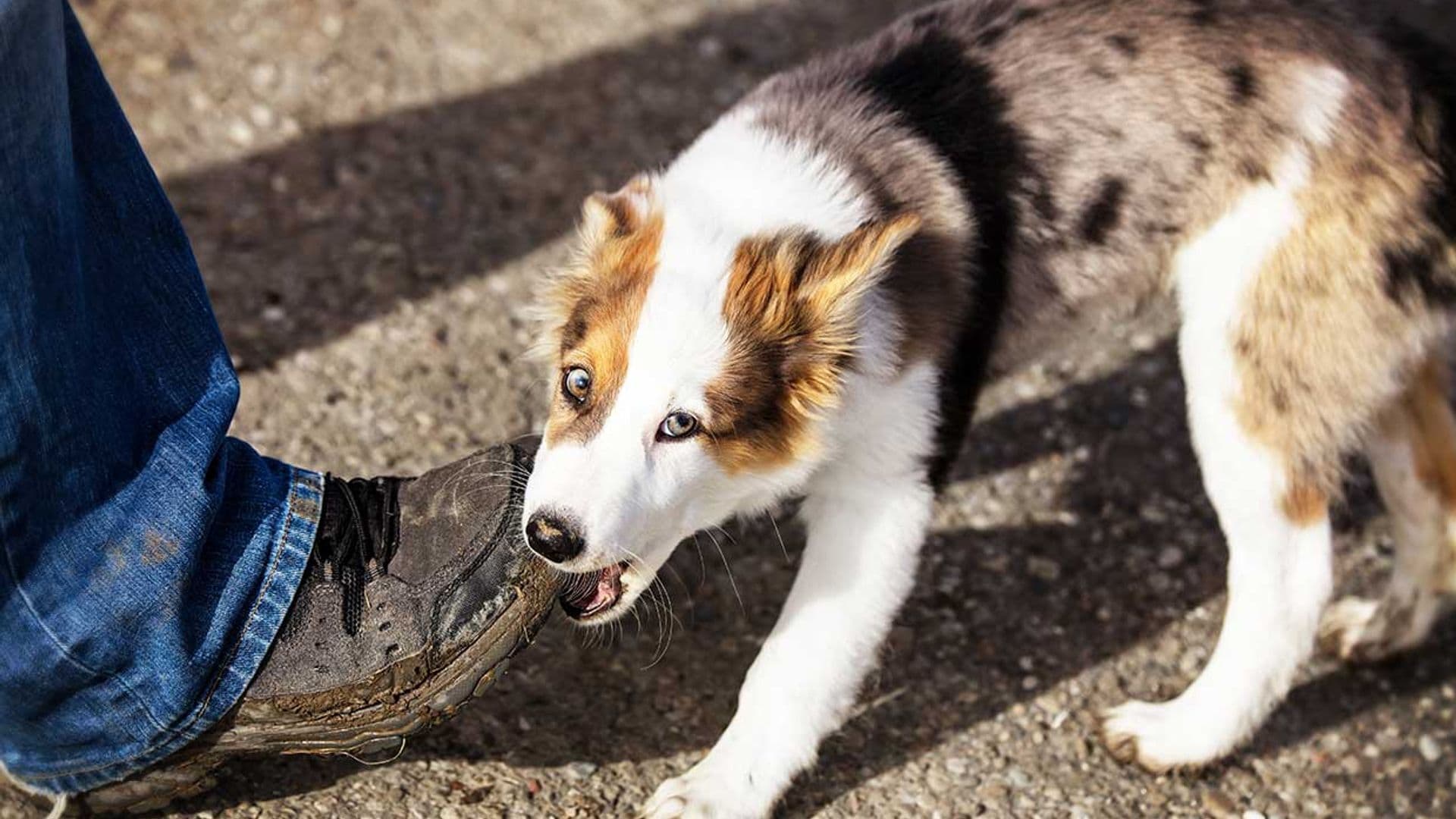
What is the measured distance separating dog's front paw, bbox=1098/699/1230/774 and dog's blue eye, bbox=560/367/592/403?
150 centimetres

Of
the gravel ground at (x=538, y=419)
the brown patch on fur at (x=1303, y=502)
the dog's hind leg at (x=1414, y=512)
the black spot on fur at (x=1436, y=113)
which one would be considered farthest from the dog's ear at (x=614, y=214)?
the dog's hind leg at (x=1414, y=512)

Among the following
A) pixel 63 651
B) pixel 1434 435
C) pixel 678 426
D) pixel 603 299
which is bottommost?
pixel 1434 435

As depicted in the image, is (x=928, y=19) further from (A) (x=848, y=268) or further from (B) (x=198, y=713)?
(B) (x=198, y=713)

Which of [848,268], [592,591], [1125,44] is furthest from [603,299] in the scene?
[1125,44]

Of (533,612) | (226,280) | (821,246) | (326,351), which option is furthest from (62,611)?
(226,280)

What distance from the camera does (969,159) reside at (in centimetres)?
327

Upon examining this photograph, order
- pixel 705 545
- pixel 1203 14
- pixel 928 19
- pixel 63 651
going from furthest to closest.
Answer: pixel 705 545, pixel 928 19, pixel 1203 14, pixel 63 651

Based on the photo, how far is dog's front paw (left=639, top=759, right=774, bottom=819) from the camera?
313 centimetres

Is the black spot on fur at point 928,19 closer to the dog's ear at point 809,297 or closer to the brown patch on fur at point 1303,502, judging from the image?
the dog's ear at point 809,297

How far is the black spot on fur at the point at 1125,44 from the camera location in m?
3.37

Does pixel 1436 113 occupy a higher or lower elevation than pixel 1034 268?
higher

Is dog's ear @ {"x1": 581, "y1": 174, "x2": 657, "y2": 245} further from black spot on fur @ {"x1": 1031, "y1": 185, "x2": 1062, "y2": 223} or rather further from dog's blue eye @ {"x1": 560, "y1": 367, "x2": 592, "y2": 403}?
black spot on fur @ {"x1": 1031, "y1": 185, "x2": 1062, "y2": 223}

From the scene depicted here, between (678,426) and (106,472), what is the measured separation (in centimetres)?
99

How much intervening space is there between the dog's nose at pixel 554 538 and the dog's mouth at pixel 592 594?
302 mm
